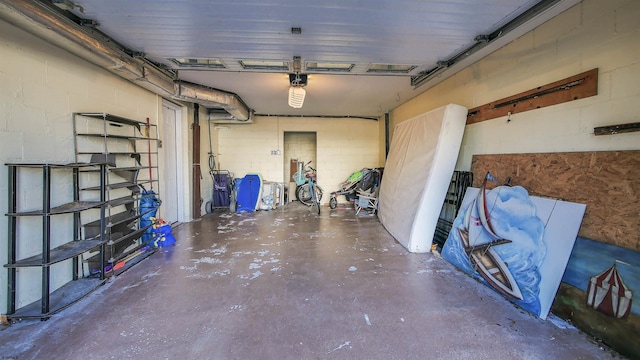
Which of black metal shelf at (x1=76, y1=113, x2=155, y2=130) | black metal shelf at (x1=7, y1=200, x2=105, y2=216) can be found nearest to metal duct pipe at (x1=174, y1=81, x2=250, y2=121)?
black metal shelf at (x1=76, y1=113, x2=155, y2=130)

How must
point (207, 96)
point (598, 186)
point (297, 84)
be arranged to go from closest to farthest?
point (598, 186) < point (297, 84) < point (207, 96)

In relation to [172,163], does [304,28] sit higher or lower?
higher

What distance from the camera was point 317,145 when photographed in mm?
7086

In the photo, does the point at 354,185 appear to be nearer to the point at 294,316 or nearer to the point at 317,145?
the point at 317,145

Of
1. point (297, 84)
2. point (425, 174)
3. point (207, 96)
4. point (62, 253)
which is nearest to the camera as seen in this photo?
point (62, 253)

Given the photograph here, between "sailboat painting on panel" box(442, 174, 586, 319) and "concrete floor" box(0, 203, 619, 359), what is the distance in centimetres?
14

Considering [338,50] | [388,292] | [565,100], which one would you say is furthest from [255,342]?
[565,100]

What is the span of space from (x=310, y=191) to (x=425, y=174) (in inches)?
151

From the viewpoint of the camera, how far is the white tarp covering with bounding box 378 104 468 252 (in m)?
3.24

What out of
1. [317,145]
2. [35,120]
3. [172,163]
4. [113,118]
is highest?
[317,145]

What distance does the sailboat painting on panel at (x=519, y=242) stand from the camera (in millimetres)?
1950

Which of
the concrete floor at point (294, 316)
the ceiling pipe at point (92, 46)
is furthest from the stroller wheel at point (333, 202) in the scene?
the ceiling pipe at point (92, 46)

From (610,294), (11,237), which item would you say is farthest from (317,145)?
(610,294)

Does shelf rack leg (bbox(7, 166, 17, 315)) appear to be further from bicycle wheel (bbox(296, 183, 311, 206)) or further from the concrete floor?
bicycle wheel (bbox(296, 183, 311, 206))
